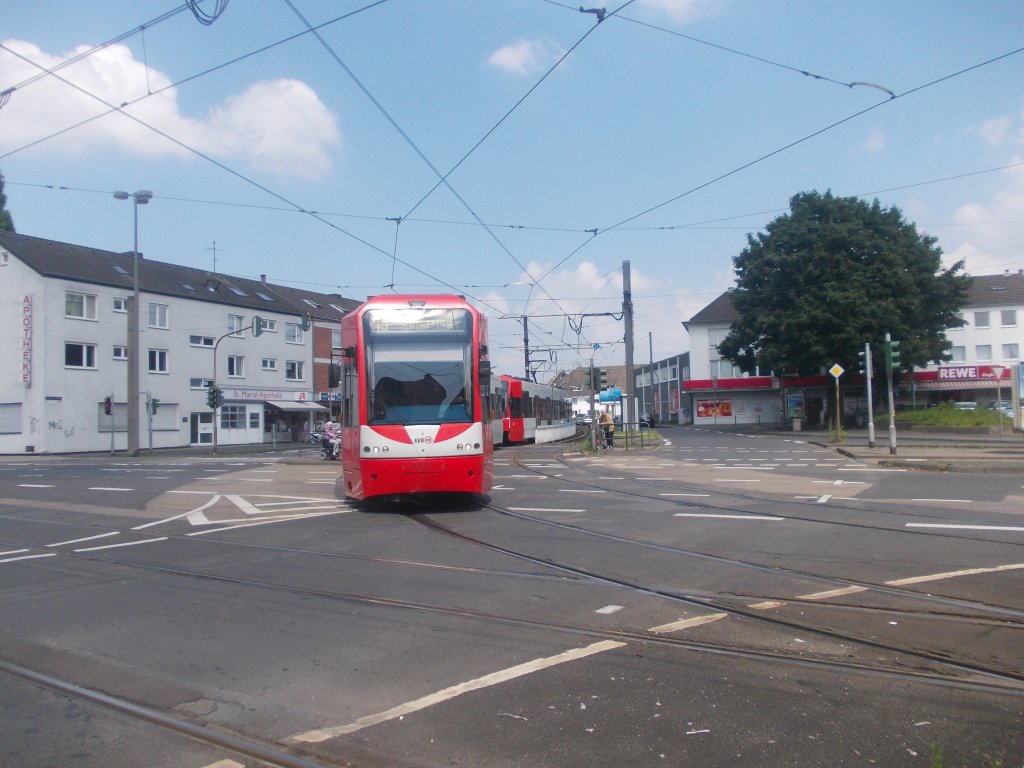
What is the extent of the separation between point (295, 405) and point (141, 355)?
1261 centimetres

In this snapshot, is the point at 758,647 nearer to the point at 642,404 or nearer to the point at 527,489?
the point at 527,489

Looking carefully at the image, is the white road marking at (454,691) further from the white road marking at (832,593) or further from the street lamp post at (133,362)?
the street lamp post at (133,362)

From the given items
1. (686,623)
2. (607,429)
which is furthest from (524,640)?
(607,429)

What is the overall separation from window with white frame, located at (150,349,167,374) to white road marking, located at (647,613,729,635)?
156ft

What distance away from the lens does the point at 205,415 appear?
52.0m

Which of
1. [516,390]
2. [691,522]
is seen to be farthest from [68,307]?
[691,522]

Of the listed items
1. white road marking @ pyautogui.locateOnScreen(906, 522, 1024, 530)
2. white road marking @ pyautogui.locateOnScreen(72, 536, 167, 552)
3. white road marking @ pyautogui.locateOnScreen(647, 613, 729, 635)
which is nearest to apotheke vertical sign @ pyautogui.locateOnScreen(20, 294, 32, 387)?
white road marking @ pyautogui.locateOnScreen(72, 536, 167, 552)

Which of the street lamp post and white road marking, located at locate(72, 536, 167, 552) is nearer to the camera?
white road marking, located at locate(72, 536, 167, 552)

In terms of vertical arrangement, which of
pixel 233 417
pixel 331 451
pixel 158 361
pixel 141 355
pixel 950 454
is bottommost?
pixel 950 454

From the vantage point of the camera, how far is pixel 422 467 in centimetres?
1312

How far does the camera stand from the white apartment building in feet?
141

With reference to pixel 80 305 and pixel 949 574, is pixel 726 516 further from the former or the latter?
pixel 80 305

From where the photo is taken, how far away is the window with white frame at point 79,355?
145 ft

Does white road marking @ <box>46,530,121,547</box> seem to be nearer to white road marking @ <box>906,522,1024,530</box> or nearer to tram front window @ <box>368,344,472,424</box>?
tram front window @ <box>368,344,472,424</box>
